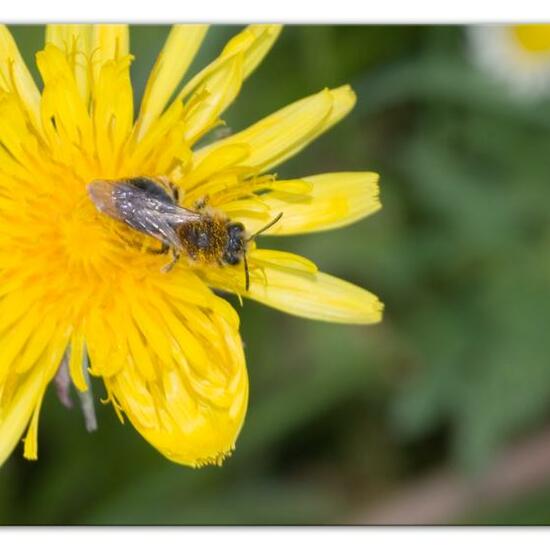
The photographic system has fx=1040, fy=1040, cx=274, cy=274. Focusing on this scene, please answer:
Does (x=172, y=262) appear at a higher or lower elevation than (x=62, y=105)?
lower

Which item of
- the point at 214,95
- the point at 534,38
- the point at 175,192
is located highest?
the point at 214,95

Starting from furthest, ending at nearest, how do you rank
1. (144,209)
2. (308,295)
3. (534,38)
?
(534,38) < (308,295) < (144,209)

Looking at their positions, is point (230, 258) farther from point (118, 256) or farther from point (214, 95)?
point (214, 95)

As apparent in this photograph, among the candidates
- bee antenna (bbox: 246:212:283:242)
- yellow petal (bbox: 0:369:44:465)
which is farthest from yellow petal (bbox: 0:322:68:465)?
bee antenna (bbox: 246:212:283:242)

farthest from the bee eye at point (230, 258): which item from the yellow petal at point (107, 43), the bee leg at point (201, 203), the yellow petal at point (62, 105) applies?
the yellow petal at point (107, 43)

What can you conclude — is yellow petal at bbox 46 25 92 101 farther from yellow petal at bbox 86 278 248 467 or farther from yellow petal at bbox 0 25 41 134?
yellow petal at bbox 86 278 248 467

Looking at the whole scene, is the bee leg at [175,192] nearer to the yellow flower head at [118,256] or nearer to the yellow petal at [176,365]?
the yellow flower head at [118,256]

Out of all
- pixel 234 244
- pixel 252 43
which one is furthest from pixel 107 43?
pixel 234 244
